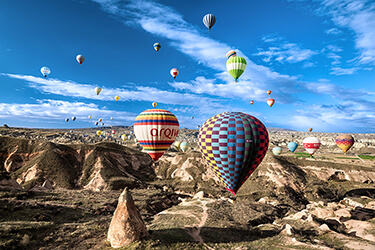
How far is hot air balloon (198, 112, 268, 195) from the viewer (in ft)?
73.7

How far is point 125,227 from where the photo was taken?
61.6 feet

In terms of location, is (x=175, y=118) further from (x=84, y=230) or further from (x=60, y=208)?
(x=60, y=208)

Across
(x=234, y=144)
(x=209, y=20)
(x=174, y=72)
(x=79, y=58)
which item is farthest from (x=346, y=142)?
(x=79, y=58)

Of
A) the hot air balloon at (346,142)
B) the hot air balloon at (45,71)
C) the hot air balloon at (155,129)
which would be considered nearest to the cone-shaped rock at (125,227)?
the hot air balloon at (155,129)

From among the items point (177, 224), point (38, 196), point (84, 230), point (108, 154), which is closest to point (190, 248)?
point (177, 224)

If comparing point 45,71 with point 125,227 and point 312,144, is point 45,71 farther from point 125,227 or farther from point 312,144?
point 312,144

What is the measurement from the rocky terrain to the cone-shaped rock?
86 cm

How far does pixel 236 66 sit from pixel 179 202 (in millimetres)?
35318

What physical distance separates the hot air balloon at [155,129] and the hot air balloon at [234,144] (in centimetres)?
795

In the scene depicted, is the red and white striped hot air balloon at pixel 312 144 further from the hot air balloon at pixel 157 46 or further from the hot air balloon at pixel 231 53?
the hot air balloon at pixel 157 46

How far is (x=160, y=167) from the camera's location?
8375cm

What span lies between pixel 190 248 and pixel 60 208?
2254cm

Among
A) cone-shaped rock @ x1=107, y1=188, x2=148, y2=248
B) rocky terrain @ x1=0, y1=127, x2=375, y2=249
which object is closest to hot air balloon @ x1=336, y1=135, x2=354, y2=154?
rocky terrain @ x1=0, y1=127, x2=375, y2=249

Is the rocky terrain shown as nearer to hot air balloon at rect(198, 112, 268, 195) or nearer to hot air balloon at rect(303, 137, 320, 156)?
hot air balloon at rect(198, 112, 268, 195)
